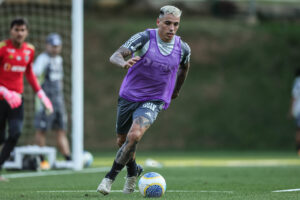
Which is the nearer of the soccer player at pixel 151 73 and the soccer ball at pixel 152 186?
the soccer ball at pixel 152 186

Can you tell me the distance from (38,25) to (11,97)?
10.9 m

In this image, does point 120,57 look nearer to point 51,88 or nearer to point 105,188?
point 105,188

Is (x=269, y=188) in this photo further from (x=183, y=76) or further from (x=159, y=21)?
(x=159, y=21)

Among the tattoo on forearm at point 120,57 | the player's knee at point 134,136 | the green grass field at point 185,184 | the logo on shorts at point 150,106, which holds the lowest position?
the green grass field at point 185,184

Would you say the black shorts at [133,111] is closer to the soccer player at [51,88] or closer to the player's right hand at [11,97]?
the player's right hand at [11,97]

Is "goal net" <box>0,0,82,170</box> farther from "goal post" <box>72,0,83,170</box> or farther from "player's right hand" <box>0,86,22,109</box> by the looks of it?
"player's right hand" <box>0,86,22,109</box>

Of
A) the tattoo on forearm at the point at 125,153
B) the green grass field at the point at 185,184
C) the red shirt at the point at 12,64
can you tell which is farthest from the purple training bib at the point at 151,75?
the red shirt at the point at 12,64

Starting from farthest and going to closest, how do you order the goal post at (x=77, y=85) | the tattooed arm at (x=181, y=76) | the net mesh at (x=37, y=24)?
the net mesh at (x=37, y=24) → the goal post at (x=77, y=85) → the tattooed arm at (x=181, y=76)

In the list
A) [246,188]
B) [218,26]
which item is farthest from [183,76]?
[218,26]

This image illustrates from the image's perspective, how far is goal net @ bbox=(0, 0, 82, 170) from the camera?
19938 mm

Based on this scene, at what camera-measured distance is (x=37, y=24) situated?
2061 centimetres

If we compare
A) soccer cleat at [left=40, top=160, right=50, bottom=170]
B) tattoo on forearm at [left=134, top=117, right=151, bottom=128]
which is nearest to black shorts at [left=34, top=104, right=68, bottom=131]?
soccer cleat at [left=40, top=160, right=50, bottom=170]

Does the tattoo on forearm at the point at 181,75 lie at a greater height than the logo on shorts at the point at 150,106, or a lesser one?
greater

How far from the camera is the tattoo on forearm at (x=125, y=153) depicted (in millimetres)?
7642
